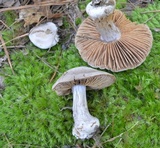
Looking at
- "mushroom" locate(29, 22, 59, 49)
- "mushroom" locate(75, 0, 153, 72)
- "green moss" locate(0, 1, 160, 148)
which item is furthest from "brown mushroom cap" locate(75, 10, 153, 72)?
"mushroom" locate(29, 22, 59, 49)

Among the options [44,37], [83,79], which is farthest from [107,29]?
[44,37]

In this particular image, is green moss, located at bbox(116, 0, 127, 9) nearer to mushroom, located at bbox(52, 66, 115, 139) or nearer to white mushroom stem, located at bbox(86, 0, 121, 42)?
white mushroom stem, located at bbox(86, 0, 121, 42)

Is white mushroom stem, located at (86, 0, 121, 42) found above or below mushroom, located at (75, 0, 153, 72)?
above

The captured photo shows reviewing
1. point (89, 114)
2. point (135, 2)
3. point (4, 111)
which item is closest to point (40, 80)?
point (4, 111)

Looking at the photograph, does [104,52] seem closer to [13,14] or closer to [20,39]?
[20,39]

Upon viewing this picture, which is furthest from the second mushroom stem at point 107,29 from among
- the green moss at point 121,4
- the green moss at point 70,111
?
the green moss at point 121,4

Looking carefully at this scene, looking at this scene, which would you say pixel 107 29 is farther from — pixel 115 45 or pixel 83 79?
pixel 83 79
